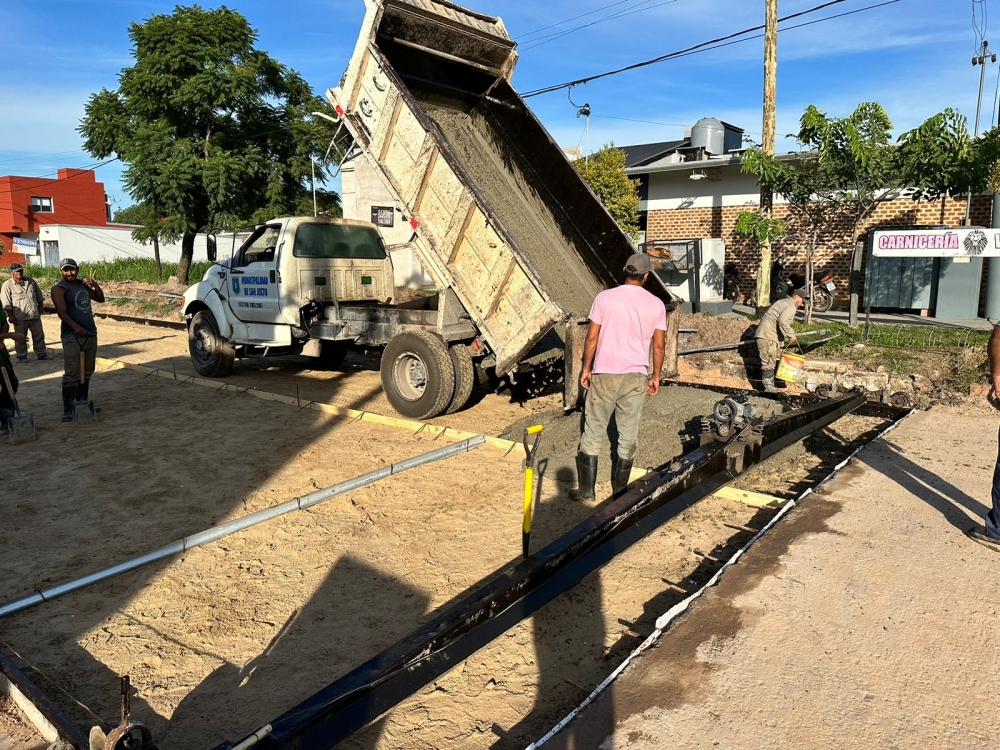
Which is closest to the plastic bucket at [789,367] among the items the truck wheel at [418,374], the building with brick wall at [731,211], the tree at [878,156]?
the tree at [878,156]

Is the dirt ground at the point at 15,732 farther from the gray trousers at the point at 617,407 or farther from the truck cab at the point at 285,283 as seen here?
the truck cab at the point at 285,283

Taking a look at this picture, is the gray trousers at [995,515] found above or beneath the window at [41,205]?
beneath

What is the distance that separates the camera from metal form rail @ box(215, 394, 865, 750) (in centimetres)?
224

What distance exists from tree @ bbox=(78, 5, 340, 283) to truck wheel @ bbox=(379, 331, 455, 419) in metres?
15.9

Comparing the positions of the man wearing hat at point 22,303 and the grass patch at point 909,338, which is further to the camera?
the man wearing hat at point 22,303

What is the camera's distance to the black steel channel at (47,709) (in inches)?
90.4

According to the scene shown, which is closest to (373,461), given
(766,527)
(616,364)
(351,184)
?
(616,364)

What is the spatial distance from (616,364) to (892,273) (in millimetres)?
12570

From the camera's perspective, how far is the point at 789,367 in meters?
8.99

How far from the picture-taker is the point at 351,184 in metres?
24.6

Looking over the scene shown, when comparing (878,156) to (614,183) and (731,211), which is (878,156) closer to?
(731,211)

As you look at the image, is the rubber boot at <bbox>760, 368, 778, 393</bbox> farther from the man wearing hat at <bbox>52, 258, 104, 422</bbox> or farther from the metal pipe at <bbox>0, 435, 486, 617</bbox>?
the man wearing hat at <bbox>52, 258, 104, 422</bbox>

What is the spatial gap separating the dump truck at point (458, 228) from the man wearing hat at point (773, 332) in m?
2.87

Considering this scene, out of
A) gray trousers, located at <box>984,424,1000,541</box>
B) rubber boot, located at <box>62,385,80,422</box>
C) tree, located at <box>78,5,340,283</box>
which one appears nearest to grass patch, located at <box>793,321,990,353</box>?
gray trousers, located at <box>984,424,1000,541</box>
